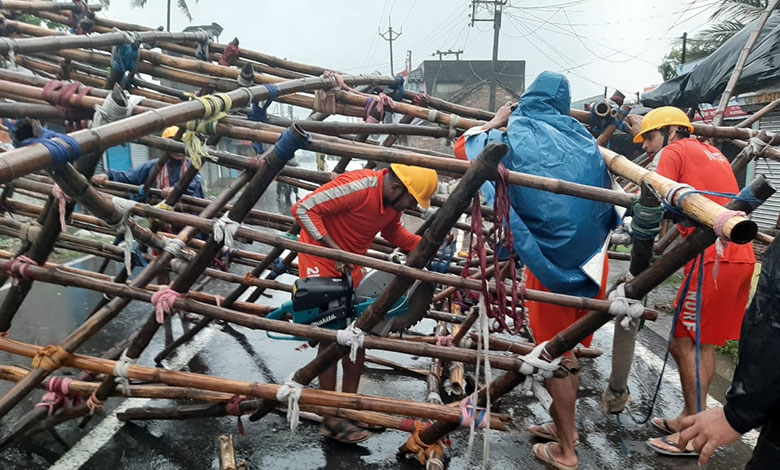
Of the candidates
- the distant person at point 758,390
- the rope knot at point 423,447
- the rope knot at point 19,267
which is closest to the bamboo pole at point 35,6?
the rope knot at point 19,267

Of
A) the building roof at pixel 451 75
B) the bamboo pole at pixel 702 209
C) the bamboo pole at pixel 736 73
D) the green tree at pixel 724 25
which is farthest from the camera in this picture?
the building roof at pixel 451 75

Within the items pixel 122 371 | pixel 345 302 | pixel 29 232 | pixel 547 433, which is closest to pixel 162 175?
pixel 29 232

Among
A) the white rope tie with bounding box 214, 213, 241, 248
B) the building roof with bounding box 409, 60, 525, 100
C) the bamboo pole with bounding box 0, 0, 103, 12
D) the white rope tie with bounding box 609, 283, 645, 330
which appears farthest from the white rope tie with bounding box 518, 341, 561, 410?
the building roof with bounding box 409, 60, 525, 100

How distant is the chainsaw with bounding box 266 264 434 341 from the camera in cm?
304

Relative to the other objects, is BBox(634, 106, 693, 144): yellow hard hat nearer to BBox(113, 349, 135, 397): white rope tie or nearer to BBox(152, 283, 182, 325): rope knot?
BBox(152, 283, 182, 325): rope knot

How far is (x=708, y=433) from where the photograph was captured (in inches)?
67.2

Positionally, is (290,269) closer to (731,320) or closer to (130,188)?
(130,188)

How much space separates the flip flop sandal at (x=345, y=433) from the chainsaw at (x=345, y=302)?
77 cm

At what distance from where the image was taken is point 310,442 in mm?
3545

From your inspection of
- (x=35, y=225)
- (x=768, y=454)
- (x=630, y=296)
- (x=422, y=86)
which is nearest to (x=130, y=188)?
(x=35, y=225)

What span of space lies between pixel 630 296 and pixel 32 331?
5772mm

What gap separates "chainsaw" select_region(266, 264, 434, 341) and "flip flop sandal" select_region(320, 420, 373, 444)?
77cm

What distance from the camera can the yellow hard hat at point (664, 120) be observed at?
3877 millimetres

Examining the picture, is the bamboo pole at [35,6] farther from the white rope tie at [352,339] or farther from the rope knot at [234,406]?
the white rope tie at [352,339]
